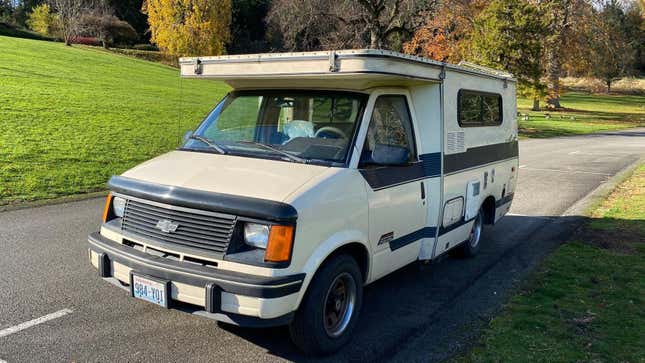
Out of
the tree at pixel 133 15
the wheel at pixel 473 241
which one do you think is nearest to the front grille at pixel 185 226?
the wheel at pixel 473 241

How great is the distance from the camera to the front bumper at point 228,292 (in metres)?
3.67

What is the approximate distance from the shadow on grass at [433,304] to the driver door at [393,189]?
18.9 inches

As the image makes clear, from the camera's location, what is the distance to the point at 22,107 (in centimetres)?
1738

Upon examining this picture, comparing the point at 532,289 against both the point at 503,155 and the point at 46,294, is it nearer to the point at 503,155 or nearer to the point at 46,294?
the point at 503,155

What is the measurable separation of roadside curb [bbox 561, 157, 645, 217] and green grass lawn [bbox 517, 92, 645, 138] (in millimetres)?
14655

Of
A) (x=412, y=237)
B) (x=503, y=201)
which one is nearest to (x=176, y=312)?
(x=412, y=237)

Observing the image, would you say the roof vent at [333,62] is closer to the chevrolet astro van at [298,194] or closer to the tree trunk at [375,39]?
the chevrolet astro van at [298,194]

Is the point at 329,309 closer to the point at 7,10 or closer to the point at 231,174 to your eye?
the point at 231,174

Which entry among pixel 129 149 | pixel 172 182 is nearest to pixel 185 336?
pixel 172 182

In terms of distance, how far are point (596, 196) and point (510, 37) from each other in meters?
16.7

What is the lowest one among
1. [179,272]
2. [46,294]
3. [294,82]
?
[46,294]

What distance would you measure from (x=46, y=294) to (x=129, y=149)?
9.69 meters

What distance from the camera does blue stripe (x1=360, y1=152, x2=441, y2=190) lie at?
15.1 feet

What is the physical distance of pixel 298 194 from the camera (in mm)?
3875
